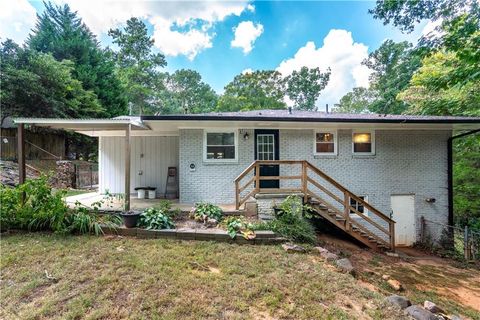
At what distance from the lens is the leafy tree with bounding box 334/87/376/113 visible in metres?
34.0

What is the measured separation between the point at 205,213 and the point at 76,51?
2206 cm

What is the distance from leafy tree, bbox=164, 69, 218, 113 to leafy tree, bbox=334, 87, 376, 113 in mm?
20474

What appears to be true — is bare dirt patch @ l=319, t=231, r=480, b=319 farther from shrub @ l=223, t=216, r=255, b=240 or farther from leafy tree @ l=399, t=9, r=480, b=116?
leafy tree @ l=399, t=9, r=480, b=116

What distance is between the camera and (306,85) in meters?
31.8

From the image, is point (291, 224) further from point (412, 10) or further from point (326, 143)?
point (412, 10)

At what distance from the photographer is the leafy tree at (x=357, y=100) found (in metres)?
34.0

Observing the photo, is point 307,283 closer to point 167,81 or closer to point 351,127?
point 351,127

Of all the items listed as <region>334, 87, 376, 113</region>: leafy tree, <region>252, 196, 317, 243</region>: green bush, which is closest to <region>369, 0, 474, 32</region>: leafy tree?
<region>252, 196, 317, 243</region>: green bush

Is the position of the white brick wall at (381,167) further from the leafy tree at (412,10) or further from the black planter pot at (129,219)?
the leafy tree at (412,10)

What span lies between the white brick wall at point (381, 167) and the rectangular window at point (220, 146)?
8.1 inches

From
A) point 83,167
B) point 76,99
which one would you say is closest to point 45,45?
point 76,99

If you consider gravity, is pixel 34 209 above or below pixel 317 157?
below

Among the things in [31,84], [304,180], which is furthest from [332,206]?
A: [31,84]

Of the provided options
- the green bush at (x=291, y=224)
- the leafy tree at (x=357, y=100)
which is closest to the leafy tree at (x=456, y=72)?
the green bush at (x=291, y=224)
